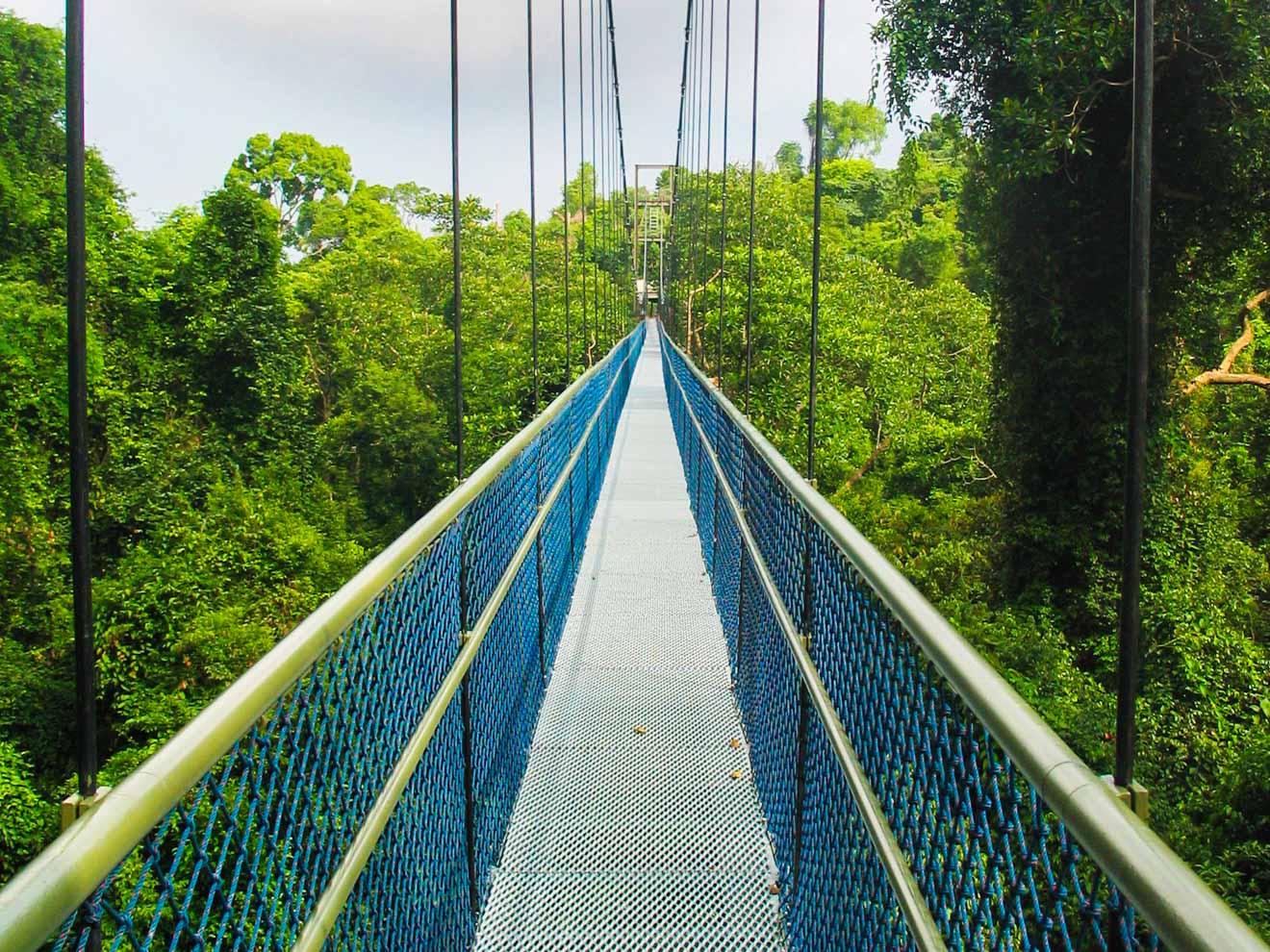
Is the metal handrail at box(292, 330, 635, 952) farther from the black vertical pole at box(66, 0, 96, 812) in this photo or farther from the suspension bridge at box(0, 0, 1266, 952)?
the black vertical pole at box(66, 0, 96, 812)

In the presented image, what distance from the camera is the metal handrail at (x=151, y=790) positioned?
0.57m

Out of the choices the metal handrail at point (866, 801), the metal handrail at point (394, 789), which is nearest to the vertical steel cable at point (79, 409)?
the metal handrail at point (394, 789)

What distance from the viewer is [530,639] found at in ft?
10.1

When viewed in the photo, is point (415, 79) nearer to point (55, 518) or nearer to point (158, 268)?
point (55, 518)

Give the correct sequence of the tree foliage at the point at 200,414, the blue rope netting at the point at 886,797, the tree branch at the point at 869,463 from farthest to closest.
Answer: the tree branch at the point at 869,463
the tree foliage at the point at 200,414
the blue rope netting at the point at 886,797

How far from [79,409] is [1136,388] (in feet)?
2.82

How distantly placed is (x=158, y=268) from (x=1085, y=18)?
20.3 meters

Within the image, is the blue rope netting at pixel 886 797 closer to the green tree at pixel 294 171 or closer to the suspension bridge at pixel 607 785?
the suspension bridge at pixel 607 785

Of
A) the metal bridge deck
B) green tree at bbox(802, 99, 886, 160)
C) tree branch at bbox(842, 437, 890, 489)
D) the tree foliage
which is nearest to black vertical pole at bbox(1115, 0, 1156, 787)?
the metal bridge deck

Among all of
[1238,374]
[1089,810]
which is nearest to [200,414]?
[1238,374]

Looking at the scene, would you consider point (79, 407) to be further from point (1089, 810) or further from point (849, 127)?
point (849, 127)

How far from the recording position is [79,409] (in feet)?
2.86

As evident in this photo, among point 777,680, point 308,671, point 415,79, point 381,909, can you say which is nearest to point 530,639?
point 777,680

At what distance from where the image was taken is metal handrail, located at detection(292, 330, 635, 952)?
3.54ft
